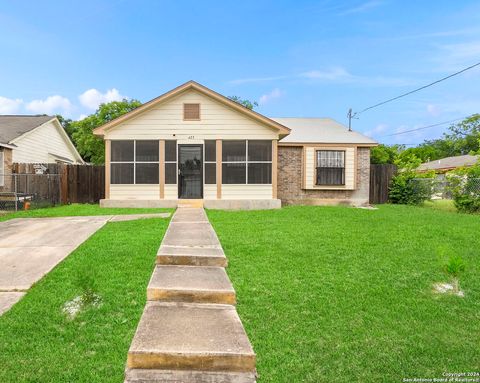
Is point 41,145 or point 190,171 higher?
point 41,145

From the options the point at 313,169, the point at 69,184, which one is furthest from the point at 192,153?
the point at 69,184

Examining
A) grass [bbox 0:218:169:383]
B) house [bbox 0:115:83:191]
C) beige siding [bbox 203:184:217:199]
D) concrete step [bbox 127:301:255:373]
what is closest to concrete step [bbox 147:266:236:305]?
grass [bbox 0:218:169:383]

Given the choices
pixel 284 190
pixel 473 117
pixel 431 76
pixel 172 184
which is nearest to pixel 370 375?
pixel 172 184

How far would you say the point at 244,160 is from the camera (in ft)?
41.0

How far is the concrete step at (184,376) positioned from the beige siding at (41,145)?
56.8 feet

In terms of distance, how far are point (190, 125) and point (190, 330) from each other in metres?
10.2

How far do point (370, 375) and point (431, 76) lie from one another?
1811cm

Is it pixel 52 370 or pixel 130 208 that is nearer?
pixel 52 370

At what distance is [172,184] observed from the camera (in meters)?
12.4

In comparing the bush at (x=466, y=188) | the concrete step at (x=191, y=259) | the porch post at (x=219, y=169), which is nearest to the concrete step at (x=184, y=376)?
the concrete step at (x=191, y=259)

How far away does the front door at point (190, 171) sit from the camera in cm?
1244

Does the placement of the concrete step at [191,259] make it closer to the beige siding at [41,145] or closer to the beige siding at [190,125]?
the beige siding at [190,125]

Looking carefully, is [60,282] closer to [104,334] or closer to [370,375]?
[104,334]

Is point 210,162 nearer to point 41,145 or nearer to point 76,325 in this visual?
point 76,325
